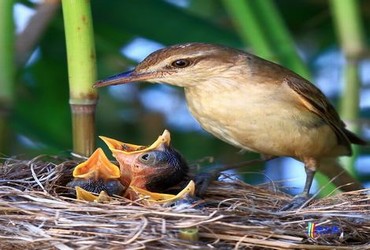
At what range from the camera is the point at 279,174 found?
15.6ft

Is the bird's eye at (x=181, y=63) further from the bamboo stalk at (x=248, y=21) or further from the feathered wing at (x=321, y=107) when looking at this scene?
the feathered wing at (x=321, y=107)

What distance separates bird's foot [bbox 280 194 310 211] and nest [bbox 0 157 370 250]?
3.4 inches

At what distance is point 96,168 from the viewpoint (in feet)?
11.1

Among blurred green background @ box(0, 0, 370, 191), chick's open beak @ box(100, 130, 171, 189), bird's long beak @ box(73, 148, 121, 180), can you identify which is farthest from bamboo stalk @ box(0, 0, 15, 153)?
chick's open beak @ box(100, 130, 171, 189)

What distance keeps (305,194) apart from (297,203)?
0.57ft

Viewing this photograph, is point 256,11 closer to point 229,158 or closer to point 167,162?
point 167,162

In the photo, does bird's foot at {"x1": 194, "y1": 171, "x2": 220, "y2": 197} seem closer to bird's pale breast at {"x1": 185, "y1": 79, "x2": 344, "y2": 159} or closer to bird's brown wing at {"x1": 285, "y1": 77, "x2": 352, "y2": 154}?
bird's pale breast at {"x1": 185, "y1": 79, "x2": 344, "y2": 159}

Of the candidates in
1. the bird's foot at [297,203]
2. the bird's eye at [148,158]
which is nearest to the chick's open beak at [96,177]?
the bird's eye at [148,158]

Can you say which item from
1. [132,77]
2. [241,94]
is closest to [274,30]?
[241,94]

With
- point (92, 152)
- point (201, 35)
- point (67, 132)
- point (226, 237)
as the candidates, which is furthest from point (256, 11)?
point (67, 132)

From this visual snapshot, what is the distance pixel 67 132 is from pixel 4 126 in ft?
4.87

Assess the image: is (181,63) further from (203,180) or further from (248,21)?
(203,180)

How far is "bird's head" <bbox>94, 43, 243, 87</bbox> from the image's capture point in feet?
11.4

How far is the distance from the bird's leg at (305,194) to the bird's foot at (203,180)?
31 centimetres
